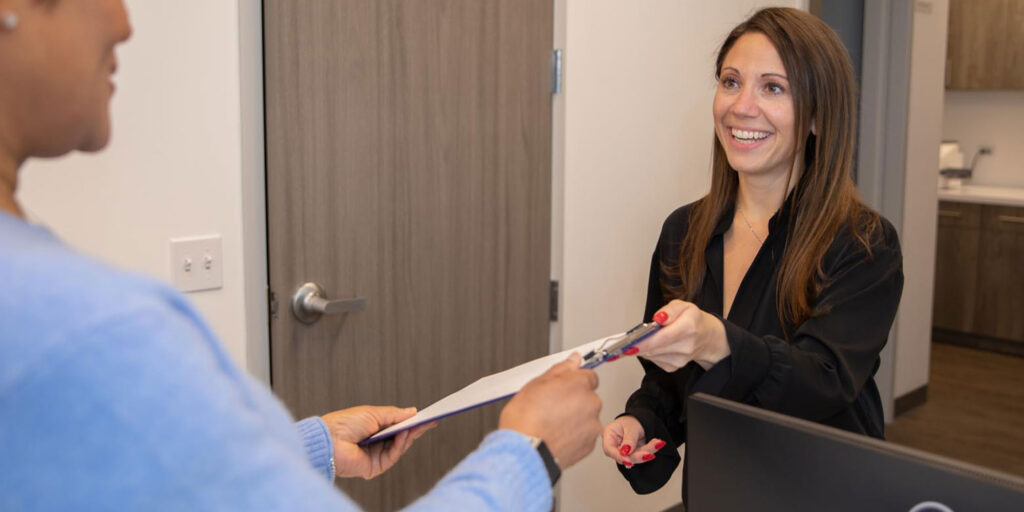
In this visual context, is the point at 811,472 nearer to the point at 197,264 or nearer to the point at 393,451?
the point at 393,451

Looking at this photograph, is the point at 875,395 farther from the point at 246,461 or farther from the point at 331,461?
the point at 246,461

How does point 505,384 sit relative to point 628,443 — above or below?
above

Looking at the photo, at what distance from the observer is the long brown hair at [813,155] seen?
1.76 metres

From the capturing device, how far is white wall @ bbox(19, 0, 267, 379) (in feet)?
6.10

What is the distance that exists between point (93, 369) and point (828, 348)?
1337 millimetres

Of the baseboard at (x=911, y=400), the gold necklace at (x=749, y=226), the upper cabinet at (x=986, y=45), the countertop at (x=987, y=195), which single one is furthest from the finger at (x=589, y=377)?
the upper cabinet at (x=986, y=45)

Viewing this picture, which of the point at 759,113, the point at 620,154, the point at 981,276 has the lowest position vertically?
the point at 981,276

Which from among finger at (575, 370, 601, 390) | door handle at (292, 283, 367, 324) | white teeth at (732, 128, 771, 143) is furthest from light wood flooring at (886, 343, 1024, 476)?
finger at (575, 370, 601, 390)

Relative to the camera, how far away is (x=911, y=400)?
5047 millimetres

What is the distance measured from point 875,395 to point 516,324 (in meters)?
1.16

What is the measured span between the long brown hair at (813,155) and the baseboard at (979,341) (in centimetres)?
497

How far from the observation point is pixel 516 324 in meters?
2.76

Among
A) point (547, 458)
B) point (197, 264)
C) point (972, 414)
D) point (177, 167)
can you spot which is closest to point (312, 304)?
point (197, 264)

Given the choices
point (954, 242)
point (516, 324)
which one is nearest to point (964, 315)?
point (954, 242)
